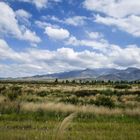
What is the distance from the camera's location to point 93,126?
1567 cm

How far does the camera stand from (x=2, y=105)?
879 inches

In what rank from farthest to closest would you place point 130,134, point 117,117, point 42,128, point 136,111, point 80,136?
point 136,111 → point 117,117 → point 42,128 → point 130,134 → point 80,136

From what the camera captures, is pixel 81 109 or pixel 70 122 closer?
pixel 70 122

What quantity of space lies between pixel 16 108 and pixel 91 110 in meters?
4.37

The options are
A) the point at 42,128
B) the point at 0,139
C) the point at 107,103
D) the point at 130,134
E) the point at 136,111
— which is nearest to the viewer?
the point at 0,139

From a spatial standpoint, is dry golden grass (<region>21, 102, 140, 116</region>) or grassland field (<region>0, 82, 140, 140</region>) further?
dry golden grass (<region>21, 102, 140, 116</region>)

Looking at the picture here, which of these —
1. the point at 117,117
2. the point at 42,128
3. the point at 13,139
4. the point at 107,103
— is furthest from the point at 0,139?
the point at 107,103

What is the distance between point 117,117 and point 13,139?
10.1m

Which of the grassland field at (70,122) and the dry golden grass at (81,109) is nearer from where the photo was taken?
the grassland field at (70,122)

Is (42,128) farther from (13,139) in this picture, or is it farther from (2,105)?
(2,105)

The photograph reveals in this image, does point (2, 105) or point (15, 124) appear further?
point (2, 105)

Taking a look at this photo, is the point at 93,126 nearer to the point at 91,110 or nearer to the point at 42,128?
the point at 42,128

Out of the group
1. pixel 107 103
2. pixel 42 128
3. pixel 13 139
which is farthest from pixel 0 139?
pixel 107 103

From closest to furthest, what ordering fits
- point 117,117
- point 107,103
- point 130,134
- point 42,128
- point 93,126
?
point 130,134 → point 42,128 → point 93,126 → point 117,117 → point 107,103
